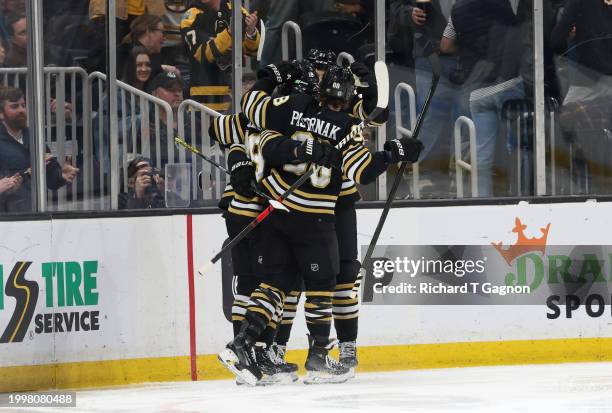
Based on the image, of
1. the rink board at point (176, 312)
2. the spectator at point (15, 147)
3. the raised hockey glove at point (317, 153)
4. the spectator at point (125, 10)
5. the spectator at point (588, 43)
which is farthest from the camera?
the spectator at point (588, 43)

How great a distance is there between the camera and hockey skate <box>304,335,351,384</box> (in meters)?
7.37

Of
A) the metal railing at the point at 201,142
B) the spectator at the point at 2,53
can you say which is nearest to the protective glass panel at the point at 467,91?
the metal railing at the point at 201,142

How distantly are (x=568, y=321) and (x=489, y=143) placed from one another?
3.50 ft

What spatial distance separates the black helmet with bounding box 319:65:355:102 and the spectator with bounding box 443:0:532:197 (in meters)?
1.49

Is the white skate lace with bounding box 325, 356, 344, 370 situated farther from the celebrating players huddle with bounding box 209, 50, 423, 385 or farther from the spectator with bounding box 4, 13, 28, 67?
the spectator with bounding box 4, 13, 28, 67

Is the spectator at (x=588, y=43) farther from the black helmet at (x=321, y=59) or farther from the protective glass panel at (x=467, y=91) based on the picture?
the black helmet at (x=321, y=59)

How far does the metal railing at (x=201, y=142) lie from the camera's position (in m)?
8.36

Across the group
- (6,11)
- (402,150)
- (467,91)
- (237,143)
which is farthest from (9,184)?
(467,91)

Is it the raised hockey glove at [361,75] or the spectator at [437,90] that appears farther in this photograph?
the spectator at [437,90]

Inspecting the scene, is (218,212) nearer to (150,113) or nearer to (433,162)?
(150,113)

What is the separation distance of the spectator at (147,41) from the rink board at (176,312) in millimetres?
856

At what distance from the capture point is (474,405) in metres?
6.42

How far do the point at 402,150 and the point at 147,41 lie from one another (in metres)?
1.90

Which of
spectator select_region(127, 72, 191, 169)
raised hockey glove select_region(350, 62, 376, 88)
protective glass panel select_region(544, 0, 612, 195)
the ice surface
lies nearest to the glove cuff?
raised hockey glove select_region(350, 62, 376, 88)
